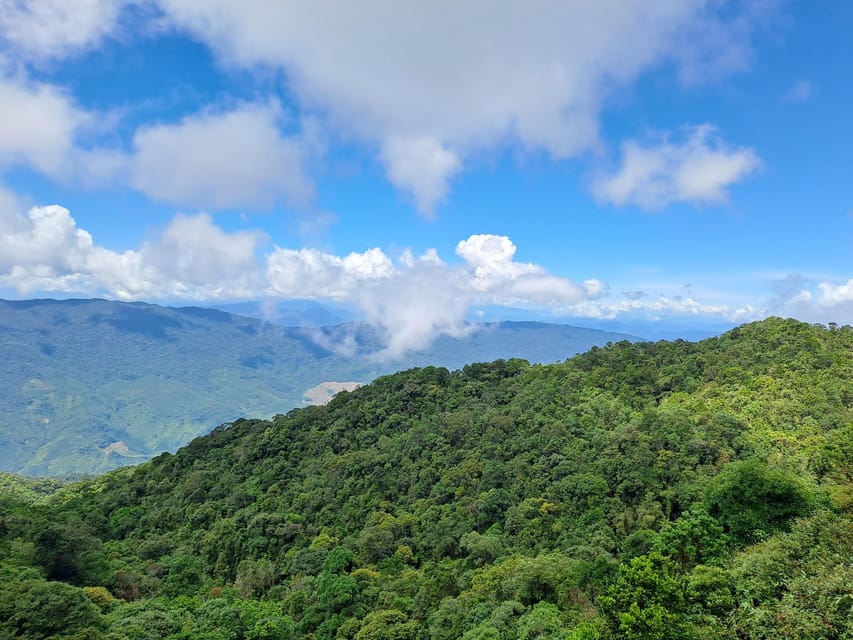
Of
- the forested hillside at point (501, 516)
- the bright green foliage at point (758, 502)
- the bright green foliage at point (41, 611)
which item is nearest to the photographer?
the forested hillside at point (501, 516)

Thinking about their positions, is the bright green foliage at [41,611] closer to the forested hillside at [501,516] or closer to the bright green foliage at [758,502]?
the forested hillside at [501,516]

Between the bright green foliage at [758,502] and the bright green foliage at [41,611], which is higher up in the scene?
the bright green foliage at [758,502]

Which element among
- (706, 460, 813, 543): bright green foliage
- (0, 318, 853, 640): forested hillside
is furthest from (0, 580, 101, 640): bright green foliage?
(706, 460, 813, 543): bright green foliage

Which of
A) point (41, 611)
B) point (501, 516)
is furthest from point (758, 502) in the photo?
point (41, 611)

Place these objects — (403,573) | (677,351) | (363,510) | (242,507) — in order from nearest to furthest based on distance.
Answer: (403,573)
(363,510)
(242,507)
(677,351)

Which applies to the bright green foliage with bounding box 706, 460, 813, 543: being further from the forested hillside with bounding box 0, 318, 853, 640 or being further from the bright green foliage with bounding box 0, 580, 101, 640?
the bright green foliage with bounding box 0, 580, 101, 640

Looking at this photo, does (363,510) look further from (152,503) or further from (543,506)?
(152,503)

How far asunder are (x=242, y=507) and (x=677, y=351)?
61.3m

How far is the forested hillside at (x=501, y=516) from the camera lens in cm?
1931

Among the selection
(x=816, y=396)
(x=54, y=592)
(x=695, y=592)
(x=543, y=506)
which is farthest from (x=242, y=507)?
(x=816, y=396)

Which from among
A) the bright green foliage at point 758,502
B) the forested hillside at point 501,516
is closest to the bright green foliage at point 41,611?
the forested hillside at point 501,516

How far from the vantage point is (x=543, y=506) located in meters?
40.0

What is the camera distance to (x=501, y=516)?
1698 inches

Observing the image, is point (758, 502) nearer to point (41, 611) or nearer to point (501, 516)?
point (501, 516)
